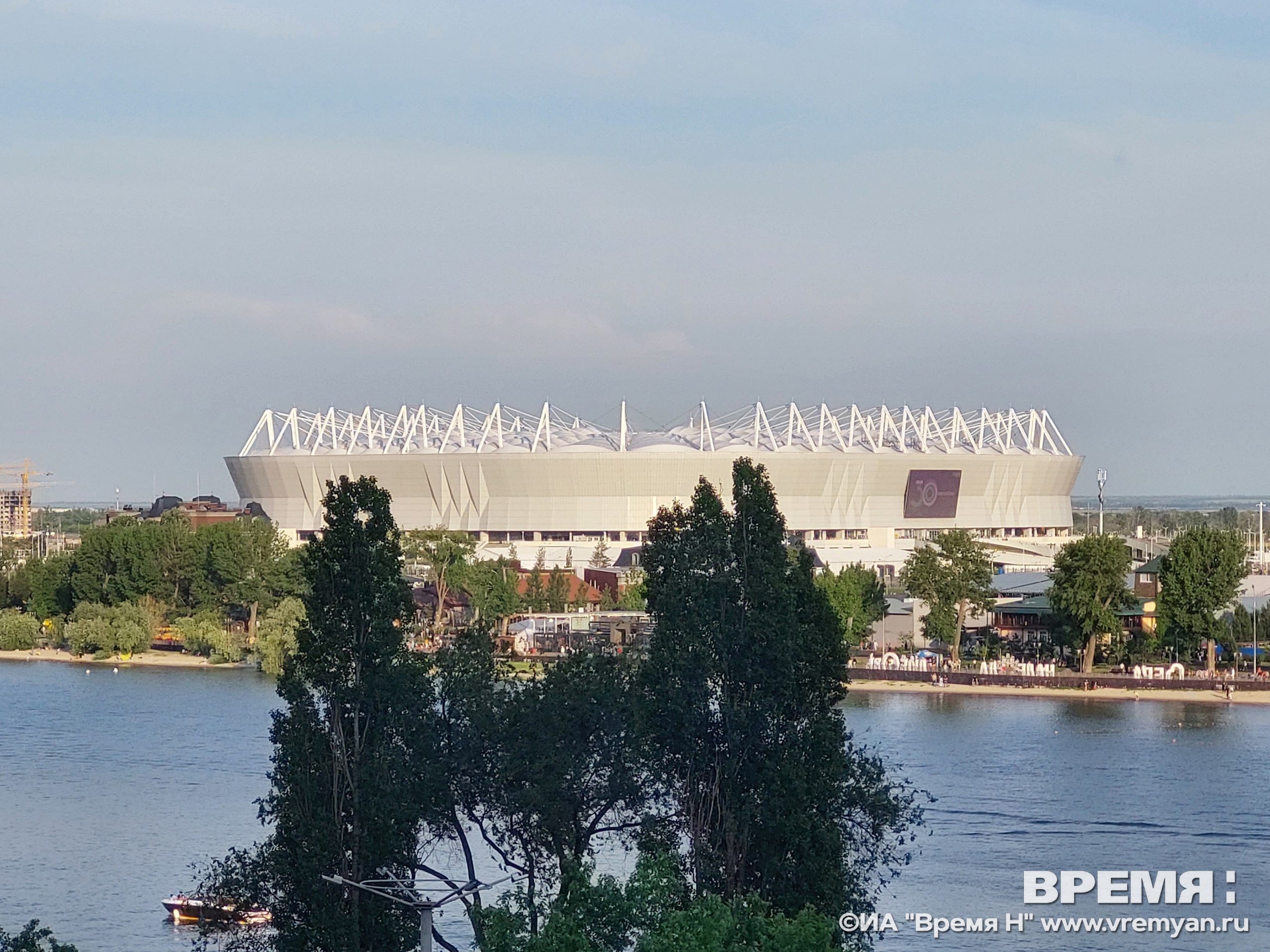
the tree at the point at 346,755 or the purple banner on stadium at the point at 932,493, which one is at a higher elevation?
the purple banner on stadium at the point at 932,493

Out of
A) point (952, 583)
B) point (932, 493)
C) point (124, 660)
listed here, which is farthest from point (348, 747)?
point (932, 493)

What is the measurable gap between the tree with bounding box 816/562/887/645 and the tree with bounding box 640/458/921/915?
2010 centimetres

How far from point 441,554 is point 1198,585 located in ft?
45.0

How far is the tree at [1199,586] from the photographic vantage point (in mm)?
28891

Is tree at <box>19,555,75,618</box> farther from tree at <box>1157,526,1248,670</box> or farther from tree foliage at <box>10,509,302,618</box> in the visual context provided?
tree at <box>1157,526,1248,670</box>

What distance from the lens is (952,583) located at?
31.5 metres

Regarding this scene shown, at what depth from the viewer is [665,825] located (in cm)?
1034

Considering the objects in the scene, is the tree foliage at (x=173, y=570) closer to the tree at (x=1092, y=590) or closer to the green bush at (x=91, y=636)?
the green bush at (x=91, y=636)

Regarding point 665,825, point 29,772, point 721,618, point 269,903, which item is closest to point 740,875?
point 665,825

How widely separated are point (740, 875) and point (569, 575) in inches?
1144

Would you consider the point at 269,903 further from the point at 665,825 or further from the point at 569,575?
the point at 569,575

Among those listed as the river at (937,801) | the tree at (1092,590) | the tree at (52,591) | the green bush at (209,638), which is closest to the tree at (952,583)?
the tree at (1092,590)

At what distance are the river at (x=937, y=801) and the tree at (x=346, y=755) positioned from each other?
11.9ft

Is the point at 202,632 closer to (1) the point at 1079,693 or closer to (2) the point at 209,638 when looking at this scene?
(2) the point at 209,638
